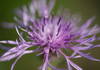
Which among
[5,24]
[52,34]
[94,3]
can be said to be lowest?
[52,34]

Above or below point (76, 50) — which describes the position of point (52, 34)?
above

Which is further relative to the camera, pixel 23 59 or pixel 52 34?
pixel 23 59

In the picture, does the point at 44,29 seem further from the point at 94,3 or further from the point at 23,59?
the point at 94,3

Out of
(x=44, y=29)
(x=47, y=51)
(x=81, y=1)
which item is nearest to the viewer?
(x=47, y=51)

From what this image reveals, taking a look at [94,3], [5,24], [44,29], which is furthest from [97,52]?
[44,29]

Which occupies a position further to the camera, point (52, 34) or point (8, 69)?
point (8, 69)

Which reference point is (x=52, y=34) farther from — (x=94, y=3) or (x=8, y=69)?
(x=94, y=3)

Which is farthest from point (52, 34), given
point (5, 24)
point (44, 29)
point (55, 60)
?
point (5, 24)

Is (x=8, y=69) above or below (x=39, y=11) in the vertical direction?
below

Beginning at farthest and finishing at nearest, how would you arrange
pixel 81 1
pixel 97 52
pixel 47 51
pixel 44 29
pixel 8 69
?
pixel 81 1, pixel 97 52, pixel 8 69, pixel 44 29, pixel 47 51
